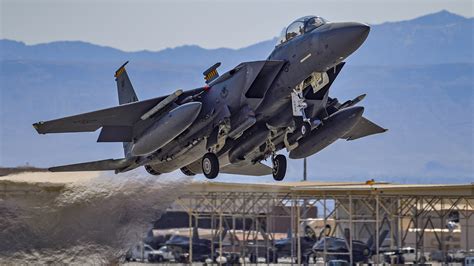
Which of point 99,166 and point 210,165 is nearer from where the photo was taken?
point 210,165

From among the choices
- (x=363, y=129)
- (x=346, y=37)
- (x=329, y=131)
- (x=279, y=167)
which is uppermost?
(x=346, y=37)

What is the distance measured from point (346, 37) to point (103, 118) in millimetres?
6900

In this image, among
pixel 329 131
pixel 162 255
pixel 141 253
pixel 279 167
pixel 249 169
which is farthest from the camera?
pixel 141 253

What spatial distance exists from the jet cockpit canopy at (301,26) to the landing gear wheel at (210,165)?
11.2ft

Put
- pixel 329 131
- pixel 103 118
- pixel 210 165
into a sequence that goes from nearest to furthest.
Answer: pixel 210 165 < pixel 329 131 < pixel 103 118

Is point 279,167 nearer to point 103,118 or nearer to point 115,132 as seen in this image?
point 115,132

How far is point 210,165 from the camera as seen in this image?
2522 cm

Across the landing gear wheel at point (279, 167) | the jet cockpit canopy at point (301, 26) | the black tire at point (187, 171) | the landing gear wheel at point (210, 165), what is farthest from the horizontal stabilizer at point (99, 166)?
the jet cockpit canopy at point (301, 26)

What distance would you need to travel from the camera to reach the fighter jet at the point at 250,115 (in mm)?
24328

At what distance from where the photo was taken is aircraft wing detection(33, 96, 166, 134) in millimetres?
25406

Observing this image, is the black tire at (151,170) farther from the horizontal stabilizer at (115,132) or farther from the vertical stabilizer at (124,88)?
the vertical stabilizer at (124,88)

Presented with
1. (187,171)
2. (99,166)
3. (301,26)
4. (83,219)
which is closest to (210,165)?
(187,171)

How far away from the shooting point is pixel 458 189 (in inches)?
1494

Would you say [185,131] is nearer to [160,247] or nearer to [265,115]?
[265,115]
